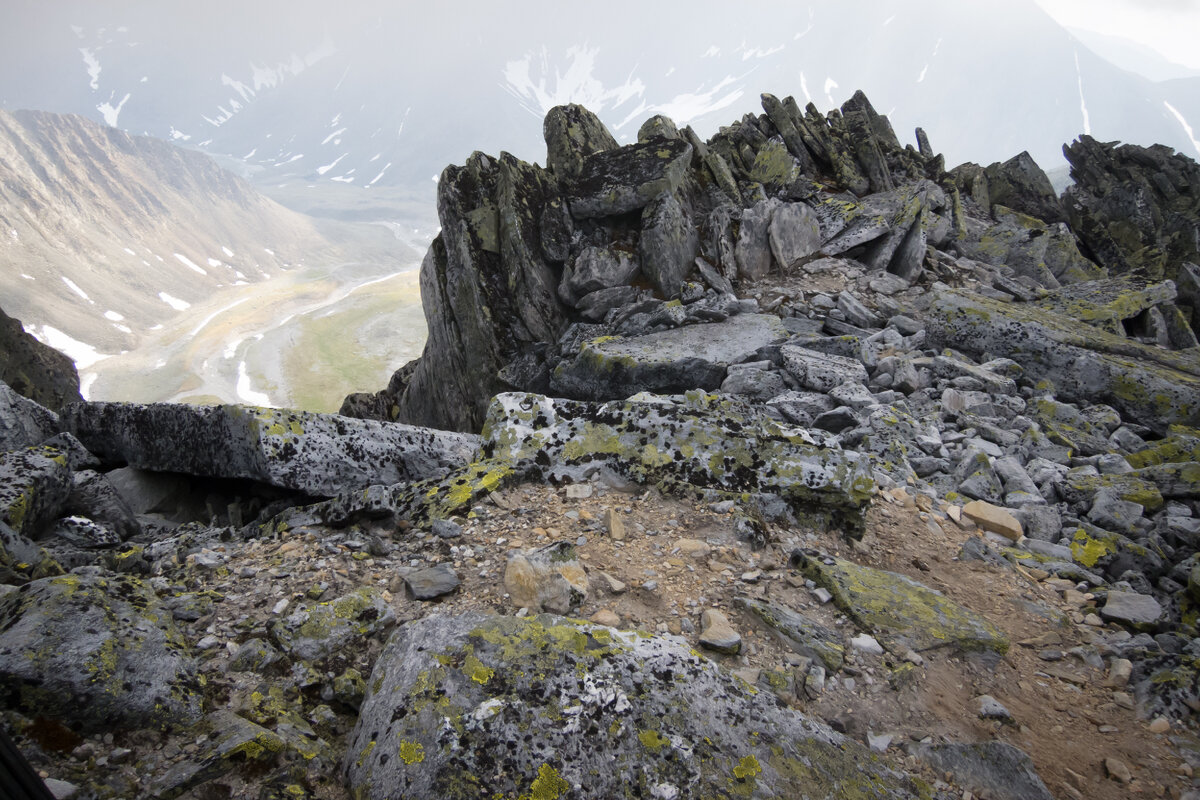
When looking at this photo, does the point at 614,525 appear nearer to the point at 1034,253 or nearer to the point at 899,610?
the point at 899,610

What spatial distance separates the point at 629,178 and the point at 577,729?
16.9 metres

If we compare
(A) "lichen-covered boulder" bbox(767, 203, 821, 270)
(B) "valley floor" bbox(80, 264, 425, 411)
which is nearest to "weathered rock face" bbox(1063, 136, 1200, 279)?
(A) "lichen-covered boulder" bbox(767, 203, 821, 270)

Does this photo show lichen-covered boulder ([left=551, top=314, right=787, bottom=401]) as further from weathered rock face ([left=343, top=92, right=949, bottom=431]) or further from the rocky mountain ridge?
weathered rock face ([left=343, top=92, right=949, bottom=431])

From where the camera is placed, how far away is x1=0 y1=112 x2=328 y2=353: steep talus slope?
11750 centimetres

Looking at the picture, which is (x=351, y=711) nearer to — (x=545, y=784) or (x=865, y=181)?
(x=545, y=784)

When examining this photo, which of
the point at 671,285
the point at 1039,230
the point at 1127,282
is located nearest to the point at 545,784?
the point at 671,285

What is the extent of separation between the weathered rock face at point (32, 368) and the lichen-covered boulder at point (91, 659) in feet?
70.9

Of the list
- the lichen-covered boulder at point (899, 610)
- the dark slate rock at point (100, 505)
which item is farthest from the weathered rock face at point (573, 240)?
the lichen-covered boulder at point (899, 610)

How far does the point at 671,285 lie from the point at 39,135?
22152 cm

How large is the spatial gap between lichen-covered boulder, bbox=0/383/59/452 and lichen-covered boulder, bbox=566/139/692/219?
13907mm

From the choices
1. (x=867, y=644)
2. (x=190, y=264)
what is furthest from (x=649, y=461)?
(x=190, y=264)

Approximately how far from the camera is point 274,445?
856 centimetres

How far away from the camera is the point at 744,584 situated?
5.93 meters

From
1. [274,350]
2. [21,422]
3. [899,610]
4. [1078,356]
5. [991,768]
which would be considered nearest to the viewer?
[991,768]
